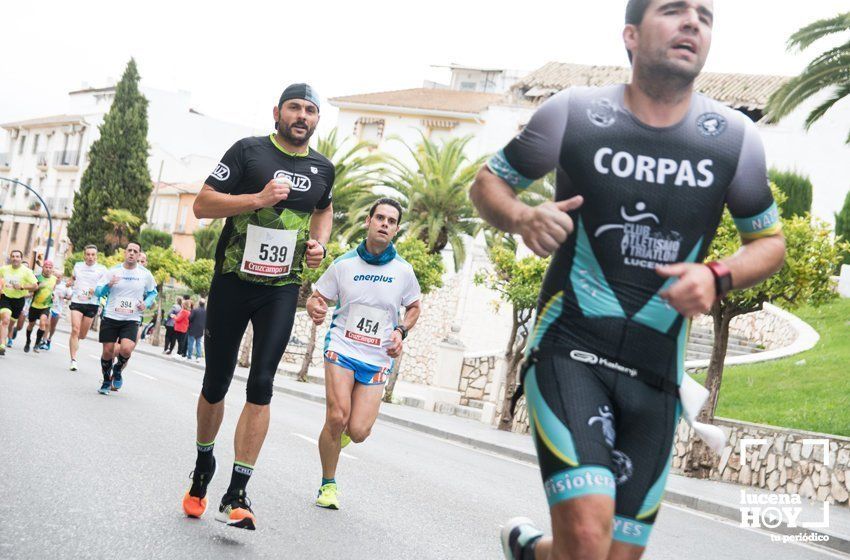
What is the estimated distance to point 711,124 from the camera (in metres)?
3.71

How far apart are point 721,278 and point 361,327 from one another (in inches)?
211

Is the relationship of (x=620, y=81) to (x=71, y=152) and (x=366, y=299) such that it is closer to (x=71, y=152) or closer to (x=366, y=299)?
(x=366, y=299)

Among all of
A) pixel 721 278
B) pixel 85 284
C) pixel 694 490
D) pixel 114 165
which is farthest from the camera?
pixel 114 165

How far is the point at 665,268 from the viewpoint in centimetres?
343

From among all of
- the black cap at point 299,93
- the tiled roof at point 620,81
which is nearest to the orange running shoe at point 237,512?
the black cap at point 299,93

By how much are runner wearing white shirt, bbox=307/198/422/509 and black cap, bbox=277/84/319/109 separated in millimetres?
1904

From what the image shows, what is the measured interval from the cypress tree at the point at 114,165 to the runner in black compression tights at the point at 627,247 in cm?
7858

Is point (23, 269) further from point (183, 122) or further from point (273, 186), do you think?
point (183, 122)

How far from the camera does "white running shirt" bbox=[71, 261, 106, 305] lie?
762 inches

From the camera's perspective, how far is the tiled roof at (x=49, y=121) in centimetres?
9441

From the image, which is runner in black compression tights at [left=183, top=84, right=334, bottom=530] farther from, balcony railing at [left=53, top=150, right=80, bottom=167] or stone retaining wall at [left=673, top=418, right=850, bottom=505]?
balcony railing at [left=53, top=150, right=80, bottom=167]

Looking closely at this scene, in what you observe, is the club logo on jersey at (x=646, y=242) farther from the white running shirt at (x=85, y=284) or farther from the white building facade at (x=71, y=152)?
the white building facade at (x=71, y=152)

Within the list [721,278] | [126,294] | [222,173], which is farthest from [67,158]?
[721,278]

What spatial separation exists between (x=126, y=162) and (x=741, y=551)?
74.5 meters
